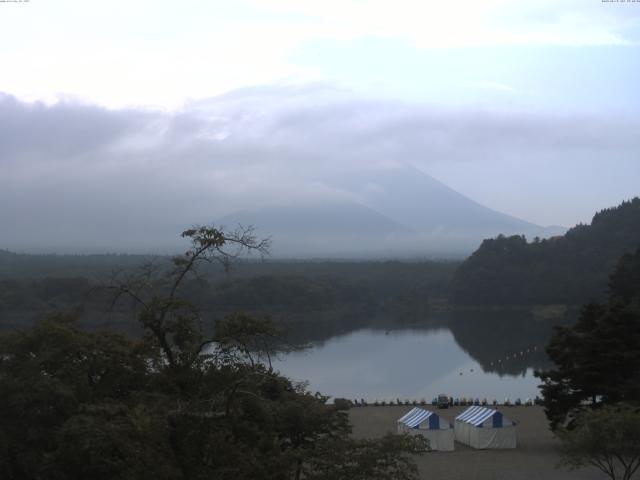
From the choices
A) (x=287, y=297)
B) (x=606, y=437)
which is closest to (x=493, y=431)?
(x=606, y=437)

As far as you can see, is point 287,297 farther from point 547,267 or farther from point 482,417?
point 482,417

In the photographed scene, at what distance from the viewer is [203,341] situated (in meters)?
5.63

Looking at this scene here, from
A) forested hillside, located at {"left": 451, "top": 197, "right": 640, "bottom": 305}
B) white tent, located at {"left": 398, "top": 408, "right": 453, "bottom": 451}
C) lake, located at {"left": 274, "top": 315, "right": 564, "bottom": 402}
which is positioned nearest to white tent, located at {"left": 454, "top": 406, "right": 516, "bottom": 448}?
white tent, located at {"left": 398, "top": 408, "right": 453, "bottom": 451}

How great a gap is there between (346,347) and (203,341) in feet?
85.5

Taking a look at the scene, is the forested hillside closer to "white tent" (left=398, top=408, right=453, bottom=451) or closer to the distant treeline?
the distant treeline

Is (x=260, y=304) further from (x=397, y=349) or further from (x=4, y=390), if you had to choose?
(x=4, y=390)

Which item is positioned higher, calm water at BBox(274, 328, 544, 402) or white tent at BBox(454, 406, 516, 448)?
white tent at BBox(454, 406, 516, 448)

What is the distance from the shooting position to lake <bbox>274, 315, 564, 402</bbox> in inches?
843

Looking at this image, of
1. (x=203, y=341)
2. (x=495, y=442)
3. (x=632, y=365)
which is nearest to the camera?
(x=203, y=341)

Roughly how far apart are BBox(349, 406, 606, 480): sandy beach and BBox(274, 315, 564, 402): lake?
8.66 feet

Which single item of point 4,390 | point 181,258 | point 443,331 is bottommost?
point 443,331

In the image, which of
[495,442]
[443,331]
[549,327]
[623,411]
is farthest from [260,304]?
[623,411]

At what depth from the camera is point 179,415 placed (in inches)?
191

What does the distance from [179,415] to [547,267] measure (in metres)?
52.4
